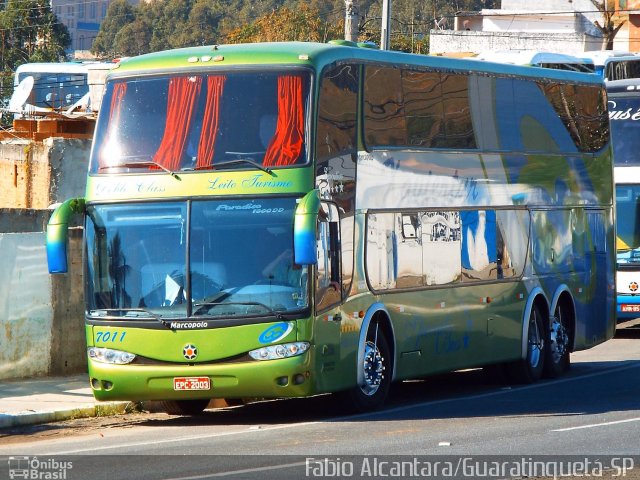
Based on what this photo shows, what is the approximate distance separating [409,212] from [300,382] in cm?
308

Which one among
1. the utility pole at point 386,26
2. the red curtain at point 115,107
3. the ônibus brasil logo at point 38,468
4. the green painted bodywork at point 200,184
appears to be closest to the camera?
the ônibus brasil logo at point 38,468

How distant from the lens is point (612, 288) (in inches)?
860

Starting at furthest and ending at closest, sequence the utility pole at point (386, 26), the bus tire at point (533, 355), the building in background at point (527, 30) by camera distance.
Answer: the building in background at point (527, 30) → the utility pole at point (386, 26) → the bus tire at point (533, 355)

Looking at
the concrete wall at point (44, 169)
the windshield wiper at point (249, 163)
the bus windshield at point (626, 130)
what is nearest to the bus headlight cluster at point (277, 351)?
the windshield wiper at point (249, 163)

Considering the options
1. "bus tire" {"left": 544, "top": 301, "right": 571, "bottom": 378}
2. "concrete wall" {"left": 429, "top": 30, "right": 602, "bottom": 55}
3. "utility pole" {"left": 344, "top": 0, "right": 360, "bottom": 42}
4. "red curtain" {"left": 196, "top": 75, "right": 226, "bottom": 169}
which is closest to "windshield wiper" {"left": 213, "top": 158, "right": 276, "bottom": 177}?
"red curtain" {"left": 196, "top": 75, "right": 226, "bottom": 169}

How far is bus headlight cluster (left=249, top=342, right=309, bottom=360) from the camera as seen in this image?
13539 mm

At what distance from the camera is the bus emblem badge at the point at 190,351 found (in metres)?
13.6

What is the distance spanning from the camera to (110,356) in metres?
14.0

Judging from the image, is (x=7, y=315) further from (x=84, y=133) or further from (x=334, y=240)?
(x=84, y=133)

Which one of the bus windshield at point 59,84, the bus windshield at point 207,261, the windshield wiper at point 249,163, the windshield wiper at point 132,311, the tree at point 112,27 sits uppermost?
the tree at point 112,27

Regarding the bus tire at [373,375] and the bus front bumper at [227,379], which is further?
the bus tire at [373,375]

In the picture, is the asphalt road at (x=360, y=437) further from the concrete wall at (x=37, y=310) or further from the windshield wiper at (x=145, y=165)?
the concrete wall at (x=37, y=310)

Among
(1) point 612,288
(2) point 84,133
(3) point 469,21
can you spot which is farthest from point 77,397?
(3) point 469,21

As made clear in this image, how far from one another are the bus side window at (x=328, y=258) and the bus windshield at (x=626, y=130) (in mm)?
12600
